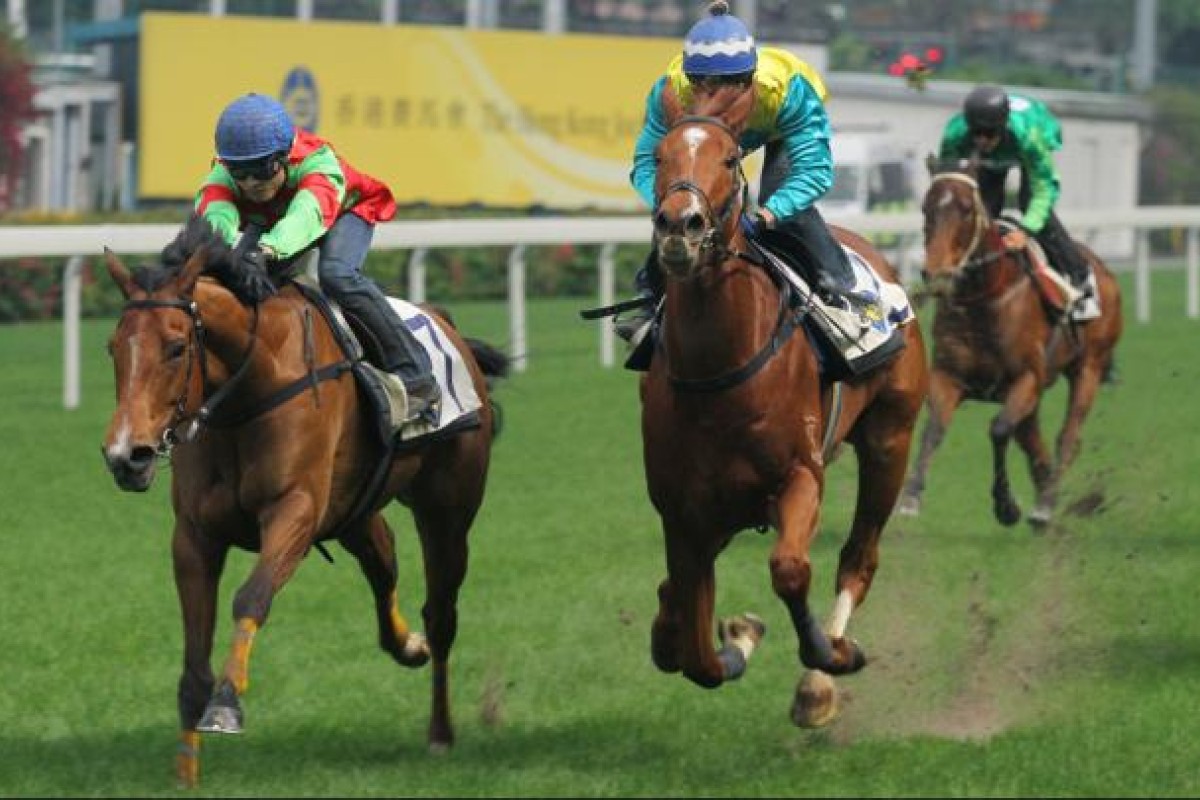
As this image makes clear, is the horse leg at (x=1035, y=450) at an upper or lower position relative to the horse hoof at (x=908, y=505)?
upper

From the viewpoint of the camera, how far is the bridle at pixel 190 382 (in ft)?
18.1

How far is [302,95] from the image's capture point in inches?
959

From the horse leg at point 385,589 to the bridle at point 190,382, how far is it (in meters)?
1.07

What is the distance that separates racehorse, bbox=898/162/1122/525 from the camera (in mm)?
10578

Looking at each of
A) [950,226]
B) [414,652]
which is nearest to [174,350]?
[414,652]

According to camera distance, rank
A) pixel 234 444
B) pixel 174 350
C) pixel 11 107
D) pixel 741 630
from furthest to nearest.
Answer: pixel 11 107 < pixel 741 630 < pixel 234 444 < pixel 174 350

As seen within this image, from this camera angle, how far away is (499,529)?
1019 centimetres

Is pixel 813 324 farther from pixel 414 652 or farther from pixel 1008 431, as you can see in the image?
pixel 1008 431

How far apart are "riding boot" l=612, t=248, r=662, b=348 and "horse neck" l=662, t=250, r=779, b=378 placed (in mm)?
341

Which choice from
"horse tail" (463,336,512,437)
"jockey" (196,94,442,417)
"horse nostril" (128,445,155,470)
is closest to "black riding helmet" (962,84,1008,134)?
"horse tail" (463,336,512,437)

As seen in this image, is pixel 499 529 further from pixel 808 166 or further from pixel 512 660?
pixel 808 166

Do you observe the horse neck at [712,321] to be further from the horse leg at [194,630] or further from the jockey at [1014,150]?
the jockey at [1014,150]

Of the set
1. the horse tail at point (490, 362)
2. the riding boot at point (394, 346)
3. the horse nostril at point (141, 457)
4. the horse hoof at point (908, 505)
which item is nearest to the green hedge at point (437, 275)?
the horse hoof at point (908, 505)

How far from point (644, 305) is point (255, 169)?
986mm
